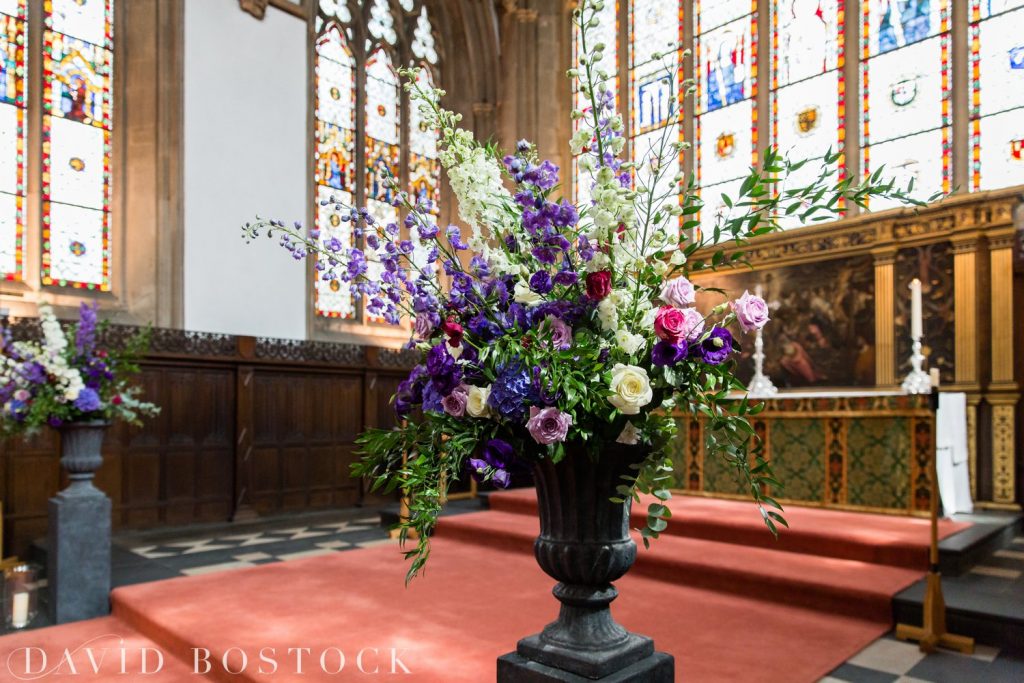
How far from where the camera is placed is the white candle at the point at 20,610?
4.30 meters

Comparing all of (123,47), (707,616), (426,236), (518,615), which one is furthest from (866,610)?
(123,47)

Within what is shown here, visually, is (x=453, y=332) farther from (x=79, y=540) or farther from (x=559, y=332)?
(x=79, y=540)

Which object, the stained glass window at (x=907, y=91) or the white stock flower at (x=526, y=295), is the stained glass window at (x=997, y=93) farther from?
the white stock flower at (x=526, y=295)

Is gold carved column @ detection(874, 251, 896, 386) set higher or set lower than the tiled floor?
higher

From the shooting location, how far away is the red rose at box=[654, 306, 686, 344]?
1.43 meters

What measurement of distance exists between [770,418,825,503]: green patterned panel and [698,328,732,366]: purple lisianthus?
4841 mm

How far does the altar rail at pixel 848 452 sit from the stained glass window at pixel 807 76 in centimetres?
326

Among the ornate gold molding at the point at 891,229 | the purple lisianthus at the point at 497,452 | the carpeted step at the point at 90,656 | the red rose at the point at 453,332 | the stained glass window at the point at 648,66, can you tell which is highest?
the stained glass window at the point at 648,66

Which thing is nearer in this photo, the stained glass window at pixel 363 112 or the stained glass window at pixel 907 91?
the stained glass window at pixel 907 91

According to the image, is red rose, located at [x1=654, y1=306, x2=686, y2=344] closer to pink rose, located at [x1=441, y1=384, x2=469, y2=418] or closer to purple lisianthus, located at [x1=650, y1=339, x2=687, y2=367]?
purple lisianthus, located at [x1=650, y1=339, x2=687, y2=367]

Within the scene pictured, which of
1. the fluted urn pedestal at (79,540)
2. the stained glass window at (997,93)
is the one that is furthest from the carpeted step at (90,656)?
the stained glass window at (997,93)

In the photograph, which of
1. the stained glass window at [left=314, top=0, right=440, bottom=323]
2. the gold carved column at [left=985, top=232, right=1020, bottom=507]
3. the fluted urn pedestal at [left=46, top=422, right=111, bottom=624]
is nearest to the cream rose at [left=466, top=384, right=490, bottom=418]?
the fluted urn pedestal at [left=46, top=422, right=111, bottom=624]

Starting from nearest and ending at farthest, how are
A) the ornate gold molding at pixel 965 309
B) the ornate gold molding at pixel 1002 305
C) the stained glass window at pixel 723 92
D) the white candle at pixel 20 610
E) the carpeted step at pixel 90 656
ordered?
the carpeted step at pixel 90 656
the white candle at pixel 20 610
the ornate gold molding at pixel 1002 305
the ornate gold molding at pixel 965 309
the stained glass window at pixel 723 92

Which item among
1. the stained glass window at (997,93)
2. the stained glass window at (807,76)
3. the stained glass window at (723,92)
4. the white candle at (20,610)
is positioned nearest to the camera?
the white candle at (20,610)
